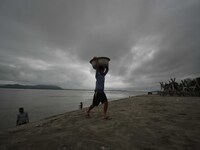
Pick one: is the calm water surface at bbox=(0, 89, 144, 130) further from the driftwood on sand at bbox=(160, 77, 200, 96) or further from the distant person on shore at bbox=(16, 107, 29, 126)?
the driftwood on sand at bbox=(160, 77, 200, 96)

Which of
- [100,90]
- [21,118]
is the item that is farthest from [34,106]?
[100,90]

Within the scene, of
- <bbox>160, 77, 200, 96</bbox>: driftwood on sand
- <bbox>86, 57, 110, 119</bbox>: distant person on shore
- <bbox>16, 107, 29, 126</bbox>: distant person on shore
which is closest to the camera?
Answer: <bbox>86, 57, 110, 119</bbox>: distant person on shore

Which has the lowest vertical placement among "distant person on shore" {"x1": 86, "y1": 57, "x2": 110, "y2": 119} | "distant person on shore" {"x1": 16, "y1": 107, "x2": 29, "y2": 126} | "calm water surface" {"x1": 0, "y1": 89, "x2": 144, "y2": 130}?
"calm water surface" {"x1": 0, "y1": 89, "x2": 144, "y2": 130}

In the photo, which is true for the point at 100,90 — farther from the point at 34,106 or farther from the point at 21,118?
the point at 34,106

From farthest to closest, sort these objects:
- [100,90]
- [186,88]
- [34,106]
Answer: [34,106] → [186,88] → [100,90]

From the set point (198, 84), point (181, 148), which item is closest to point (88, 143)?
point (181, 148)

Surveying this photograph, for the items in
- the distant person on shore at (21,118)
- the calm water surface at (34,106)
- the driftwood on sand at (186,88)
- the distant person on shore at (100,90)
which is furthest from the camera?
the calm water surface at (34,106)

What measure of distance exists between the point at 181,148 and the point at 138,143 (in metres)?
0.80

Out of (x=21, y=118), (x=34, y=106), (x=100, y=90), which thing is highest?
(x=100, y=90)

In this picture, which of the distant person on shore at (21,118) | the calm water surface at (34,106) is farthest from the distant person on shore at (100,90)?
the calm water surface at (34,106)

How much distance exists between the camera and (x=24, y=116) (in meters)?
8.34

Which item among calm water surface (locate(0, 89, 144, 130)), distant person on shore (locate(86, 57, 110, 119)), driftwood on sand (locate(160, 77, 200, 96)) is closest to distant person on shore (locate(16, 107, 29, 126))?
distant person on shore (locate(86, 57, 110, 119))

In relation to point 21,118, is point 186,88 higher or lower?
higher

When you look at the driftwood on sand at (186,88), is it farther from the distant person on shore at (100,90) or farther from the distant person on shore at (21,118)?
the distant person on shore at (21,118)
